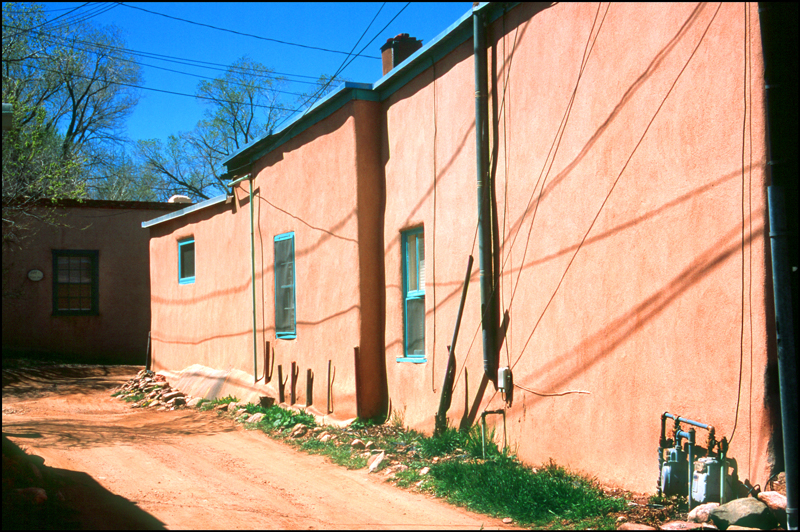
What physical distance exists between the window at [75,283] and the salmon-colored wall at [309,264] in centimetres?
629

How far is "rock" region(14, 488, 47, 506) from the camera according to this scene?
5430mm

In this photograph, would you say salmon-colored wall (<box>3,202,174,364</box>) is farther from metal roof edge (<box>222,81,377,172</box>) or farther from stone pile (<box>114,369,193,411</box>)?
metal roof edge (<box>222,81,377,172</box>)

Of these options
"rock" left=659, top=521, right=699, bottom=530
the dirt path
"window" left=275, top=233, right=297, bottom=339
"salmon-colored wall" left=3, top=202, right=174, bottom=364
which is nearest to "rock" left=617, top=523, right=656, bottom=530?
"rock" left=659, top=521, right=699, bottom=530

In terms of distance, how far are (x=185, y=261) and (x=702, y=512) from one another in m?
13.8

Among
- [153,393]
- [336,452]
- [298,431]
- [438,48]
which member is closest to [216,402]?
[153,393]

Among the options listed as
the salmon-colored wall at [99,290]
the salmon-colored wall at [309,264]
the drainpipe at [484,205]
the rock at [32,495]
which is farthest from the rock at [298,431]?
the salmon-colored wall at [99,290]

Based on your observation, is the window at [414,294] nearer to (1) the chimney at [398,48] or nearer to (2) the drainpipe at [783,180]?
(1) the chimney at [398,48]

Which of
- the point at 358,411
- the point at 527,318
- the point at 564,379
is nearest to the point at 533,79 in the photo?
the point at 527,318

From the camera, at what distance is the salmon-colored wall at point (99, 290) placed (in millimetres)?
19172

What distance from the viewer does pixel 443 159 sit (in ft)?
28.0

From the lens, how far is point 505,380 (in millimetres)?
7230

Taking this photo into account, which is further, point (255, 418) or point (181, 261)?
point (181, 261)

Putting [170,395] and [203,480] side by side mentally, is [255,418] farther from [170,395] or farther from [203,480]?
[170,395]

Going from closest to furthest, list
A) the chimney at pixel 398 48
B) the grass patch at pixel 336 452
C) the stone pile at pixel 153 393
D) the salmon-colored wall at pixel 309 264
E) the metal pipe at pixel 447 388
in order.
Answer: the grass patch at pixel 336 452
the metal pipe at pixel 447 388
the salmon-colored wall at pixel 309 264
the chimney at pixel 398 48
the stone pile at pixel 153 393
